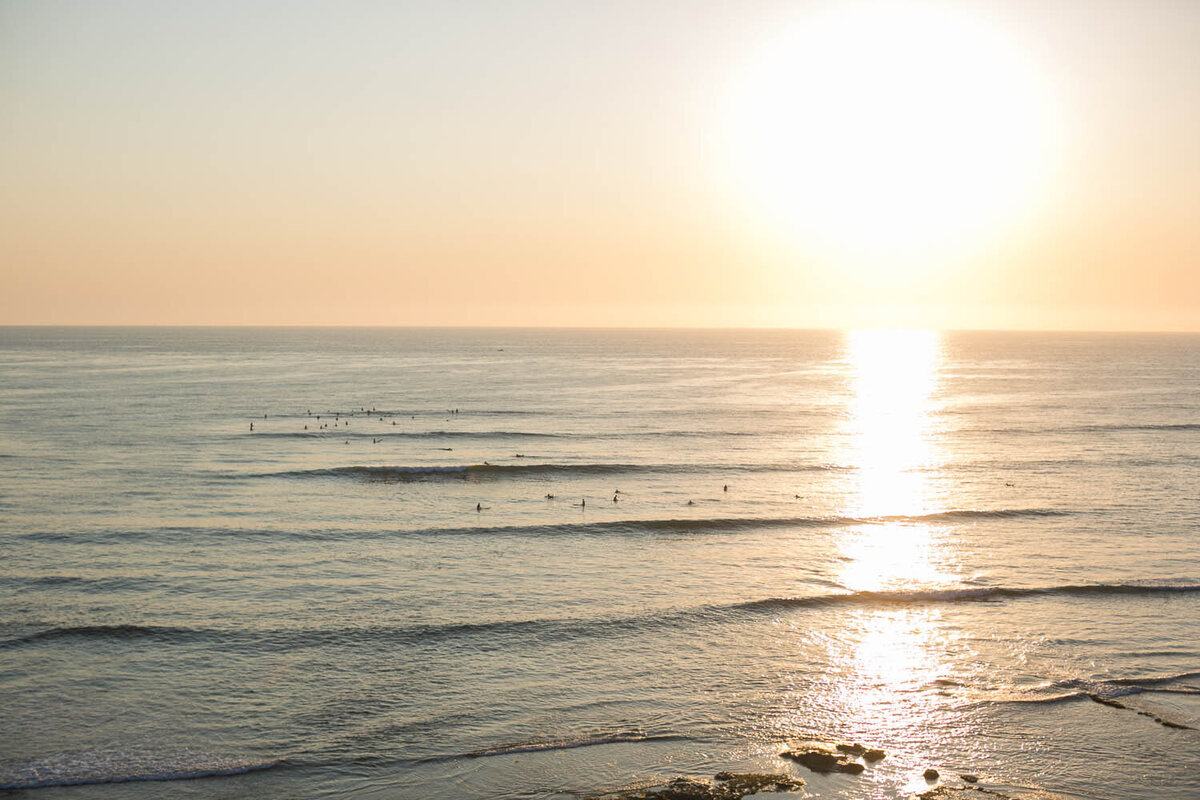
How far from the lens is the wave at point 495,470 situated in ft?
177

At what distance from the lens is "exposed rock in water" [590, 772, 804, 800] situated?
671 inches

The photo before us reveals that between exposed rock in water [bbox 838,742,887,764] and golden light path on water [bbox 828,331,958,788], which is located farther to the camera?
golden light path on water [bbox 828,331,958,788]

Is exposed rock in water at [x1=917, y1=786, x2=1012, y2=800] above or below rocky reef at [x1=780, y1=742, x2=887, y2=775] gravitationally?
below

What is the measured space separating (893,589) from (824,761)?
1454 cm

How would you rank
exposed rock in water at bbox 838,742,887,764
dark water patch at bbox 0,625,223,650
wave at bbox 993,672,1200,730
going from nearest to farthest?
exposed rock in water at bbox 838,742,887,764 < wave at bbox 993,672,1200,730 < dark water patch at bbox 0,625,223,650

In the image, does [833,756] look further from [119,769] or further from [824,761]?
[119,769]

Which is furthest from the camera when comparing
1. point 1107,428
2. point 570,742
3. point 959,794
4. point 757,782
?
point 1107,428

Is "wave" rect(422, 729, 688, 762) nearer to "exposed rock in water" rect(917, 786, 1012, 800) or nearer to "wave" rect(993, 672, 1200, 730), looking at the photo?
"exposed rock in water" rect(917, 786, 1012, 800)

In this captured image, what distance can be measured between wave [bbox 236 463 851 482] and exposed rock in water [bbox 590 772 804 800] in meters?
37.0

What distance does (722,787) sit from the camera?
57.2 feet

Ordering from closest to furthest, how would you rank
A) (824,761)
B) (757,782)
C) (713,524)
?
(757,782) → (824,761) → (713,524)

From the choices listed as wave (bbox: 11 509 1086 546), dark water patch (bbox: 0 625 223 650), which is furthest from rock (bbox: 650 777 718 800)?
wave (bbox: 11 509 1086 546)

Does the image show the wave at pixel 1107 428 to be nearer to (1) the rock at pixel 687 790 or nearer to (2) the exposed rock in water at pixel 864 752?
(2) the exposed rock in water at pixel 864 752

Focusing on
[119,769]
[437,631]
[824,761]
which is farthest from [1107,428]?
[119,769]
